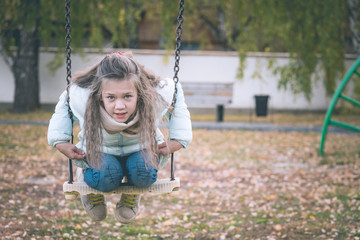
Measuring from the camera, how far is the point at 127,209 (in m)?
3.18

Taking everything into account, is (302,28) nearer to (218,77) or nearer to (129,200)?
A: (218,77)

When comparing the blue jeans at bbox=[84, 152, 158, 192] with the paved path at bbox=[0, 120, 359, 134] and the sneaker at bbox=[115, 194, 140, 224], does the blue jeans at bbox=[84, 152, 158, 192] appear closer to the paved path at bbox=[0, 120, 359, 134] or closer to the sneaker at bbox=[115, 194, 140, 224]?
the sneaker at bbox=[115, 194, 140, 224]

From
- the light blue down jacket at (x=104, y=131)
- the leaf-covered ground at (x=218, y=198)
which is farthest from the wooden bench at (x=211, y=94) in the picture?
the light blue down jacket at (x=104, y=131)

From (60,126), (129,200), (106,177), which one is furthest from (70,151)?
(129,200)

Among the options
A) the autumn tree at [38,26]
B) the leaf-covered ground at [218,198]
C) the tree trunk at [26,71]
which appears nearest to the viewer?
the leaf-covered ground at [218,198]

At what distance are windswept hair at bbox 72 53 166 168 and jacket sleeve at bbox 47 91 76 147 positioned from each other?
0.13 m

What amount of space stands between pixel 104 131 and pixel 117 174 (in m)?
0.27

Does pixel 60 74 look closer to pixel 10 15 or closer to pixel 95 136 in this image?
pixel 10 15

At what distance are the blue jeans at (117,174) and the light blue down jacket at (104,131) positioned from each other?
0.23ft

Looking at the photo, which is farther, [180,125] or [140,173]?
[180,125]

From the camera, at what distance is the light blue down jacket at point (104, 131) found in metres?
2.91

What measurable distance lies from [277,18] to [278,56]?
3229 mm

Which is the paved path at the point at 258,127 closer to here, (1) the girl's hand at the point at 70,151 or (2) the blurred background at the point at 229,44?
(2) the blurred background at the point at 229,44

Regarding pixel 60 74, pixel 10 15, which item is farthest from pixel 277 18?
pixel 60 74
